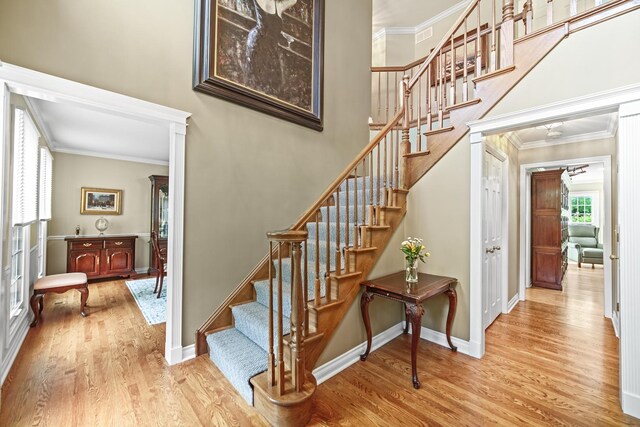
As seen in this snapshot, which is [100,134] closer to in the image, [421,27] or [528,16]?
[528,16]

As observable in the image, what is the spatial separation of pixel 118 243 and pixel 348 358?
5.19 meters

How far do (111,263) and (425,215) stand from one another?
5.78 m

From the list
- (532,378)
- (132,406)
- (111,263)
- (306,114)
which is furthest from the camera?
(111,263)

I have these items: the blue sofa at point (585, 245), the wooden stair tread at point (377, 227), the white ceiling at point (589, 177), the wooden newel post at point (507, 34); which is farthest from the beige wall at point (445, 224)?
the white ceiling at point (589, 177)

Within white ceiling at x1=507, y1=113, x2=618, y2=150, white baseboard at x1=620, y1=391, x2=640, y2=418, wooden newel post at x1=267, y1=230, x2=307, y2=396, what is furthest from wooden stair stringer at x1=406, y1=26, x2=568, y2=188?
white baseboard at x1=620, y1=391, x2=640, y2=418

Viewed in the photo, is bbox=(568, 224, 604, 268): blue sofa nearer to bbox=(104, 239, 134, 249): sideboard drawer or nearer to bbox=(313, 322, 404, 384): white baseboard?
bbox=(313, 322, 404, 384): white baseboard

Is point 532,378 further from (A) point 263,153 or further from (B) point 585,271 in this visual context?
(B) point 585,271

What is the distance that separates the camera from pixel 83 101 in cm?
188

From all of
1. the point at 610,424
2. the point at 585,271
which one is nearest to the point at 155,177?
the point at 610,424

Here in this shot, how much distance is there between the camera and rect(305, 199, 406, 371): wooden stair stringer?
202cm

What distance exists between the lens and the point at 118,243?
5.23 m

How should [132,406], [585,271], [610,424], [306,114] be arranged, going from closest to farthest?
[610,424] < [132,406] < [306,114] < [585,271]

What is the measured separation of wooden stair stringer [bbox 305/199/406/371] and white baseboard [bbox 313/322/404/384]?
157 mm

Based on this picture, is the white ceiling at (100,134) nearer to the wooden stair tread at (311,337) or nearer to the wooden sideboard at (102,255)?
the wooden sideboard at (102,255)
